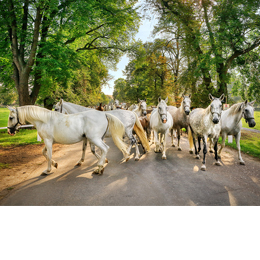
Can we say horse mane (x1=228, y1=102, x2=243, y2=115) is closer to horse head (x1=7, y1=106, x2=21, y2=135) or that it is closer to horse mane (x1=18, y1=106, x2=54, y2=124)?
horse mane (x1=18, y1=106, x2=54, y2=124)

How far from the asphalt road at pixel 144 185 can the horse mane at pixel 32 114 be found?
1.42 metres

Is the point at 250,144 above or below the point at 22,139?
below

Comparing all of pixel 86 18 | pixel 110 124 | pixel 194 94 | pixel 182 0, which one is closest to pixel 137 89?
pixel 194 94

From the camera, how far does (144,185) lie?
3172mm

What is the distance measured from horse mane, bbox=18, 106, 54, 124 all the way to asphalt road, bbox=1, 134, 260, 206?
4.66ft

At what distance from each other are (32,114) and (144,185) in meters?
3.07

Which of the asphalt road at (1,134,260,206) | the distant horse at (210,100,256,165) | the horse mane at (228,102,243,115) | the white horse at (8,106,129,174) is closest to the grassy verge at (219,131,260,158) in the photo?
the asphalt road at (1,134,260,206)

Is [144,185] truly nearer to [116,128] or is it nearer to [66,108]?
[116,128]

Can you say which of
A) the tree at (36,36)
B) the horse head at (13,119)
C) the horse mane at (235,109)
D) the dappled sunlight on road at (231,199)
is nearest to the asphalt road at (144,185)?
the dappled sunlight on road at (231,199)

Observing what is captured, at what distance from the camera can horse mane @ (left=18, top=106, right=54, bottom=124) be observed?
10.7ft

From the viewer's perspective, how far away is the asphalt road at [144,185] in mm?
2586

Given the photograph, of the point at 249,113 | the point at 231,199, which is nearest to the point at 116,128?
the point at 231,199

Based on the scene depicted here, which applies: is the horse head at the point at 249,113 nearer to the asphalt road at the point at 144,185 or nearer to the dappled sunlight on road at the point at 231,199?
the asphalt road at the point at 144,185

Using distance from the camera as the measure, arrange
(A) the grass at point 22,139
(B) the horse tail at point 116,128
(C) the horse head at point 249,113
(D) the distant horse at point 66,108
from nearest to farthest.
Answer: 1. (B) the horse tail at point 116,128
2. (C) the horse head at point 249,113
3. (D) the distant horse at point 66,108
4. (A) the grass at point 22,139
